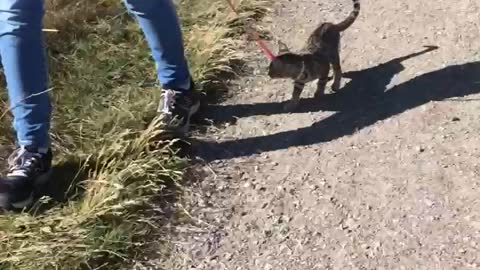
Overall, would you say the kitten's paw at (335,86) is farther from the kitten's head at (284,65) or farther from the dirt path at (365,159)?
the kitten's head at (284,65)

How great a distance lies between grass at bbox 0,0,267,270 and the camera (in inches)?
136

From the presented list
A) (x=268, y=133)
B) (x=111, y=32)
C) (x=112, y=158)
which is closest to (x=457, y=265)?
(x=268, y=133)

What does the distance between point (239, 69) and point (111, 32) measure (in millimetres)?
711

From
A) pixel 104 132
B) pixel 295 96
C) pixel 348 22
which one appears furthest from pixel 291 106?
pixel 104 132

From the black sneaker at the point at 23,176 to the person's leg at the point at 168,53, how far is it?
1.92 ft

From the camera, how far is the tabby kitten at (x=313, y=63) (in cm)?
409

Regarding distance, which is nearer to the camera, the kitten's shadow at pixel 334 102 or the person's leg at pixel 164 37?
the person's leg at pixel 164 37

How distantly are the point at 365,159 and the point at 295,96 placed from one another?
0.49 meters

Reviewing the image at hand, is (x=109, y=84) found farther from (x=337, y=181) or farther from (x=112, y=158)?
(x=337, y=181)

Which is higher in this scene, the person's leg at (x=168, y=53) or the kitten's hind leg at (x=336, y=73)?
the person's leg at (x=168, y=53)

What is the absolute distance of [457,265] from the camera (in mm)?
3414

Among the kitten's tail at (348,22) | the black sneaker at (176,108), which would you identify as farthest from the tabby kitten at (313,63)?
the black sneaker at (176,108)

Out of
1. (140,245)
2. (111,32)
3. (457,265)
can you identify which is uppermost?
(111,32)

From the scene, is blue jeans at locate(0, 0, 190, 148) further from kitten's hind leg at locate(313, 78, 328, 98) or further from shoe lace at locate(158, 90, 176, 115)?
kitten's hind leg at locate(313, 78, 328, 98)
